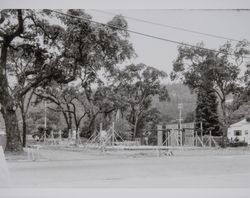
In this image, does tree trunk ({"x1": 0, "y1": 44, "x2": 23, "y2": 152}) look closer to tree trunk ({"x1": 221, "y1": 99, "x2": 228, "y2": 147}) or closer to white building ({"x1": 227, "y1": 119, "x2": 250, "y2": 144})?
tree trunk ({"x1": 221, "y1": 99, "x2": 228, "y2": 147})

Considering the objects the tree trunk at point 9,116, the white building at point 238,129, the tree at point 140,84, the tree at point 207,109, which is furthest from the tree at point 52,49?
the white building at point 238,129

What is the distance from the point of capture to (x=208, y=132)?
8.95 metres

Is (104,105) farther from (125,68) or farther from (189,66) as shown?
(189,66)

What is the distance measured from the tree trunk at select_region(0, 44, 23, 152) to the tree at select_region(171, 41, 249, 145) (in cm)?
266

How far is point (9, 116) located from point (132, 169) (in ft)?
6.97

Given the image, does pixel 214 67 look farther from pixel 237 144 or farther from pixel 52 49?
pixel 52 49

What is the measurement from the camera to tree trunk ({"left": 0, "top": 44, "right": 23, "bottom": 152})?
8.37 metres

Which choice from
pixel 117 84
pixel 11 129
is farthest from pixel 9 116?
pixel 117 84

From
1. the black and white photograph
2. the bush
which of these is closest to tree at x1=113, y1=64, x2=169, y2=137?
the black and white photograph

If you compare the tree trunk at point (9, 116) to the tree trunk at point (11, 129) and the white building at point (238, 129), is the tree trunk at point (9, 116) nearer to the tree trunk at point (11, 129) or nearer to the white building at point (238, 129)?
the tree trunk at point (11, 129)

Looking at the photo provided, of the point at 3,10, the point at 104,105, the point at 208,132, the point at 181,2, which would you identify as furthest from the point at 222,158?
the point at 3,10

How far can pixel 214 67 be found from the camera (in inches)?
349

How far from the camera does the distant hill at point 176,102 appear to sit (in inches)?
336

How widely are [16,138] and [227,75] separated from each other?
11.9 feet
